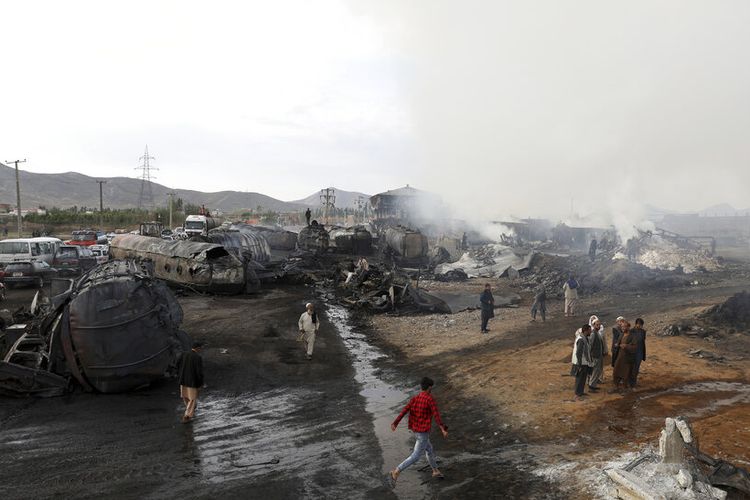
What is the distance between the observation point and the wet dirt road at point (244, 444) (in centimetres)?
694

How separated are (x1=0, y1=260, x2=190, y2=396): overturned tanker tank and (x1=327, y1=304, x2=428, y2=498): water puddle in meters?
4.49

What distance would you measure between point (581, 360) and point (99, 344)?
9582mm

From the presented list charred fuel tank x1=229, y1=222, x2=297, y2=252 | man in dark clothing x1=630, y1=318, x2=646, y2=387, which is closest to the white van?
charred fuel tank x1=229, y1=222, x2=297, y2=252

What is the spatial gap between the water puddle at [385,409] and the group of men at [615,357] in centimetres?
363

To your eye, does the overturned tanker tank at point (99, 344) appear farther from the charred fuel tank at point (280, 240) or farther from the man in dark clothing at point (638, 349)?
the charred fuel tank at point (280, 240)

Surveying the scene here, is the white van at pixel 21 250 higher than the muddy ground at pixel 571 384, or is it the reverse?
the white van at pixel 21 250

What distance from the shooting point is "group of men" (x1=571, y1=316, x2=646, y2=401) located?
1045 centimetres

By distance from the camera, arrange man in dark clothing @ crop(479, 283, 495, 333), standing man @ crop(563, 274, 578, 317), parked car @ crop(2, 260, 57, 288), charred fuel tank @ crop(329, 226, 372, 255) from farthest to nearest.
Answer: charred fuel tank @ crop(329, 226, 372, 255)
parked car @ crop(2, 260, 57, 288)
standing man @ crop(563, 274, 578, 317)
man in dark clothing @ crop(479, 283, 495, 333)

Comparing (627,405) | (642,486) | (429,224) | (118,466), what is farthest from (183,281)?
(429,224)

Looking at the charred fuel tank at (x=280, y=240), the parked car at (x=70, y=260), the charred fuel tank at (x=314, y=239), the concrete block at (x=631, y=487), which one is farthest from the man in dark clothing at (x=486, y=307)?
the charred fuel tank at (x=280, y=240)

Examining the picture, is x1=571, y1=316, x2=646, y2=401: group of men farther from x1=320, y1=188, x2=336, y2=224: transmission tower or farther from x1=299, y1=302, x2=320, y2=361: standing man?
x1=320, y1=188, x2=336, y2=224: transmission tower

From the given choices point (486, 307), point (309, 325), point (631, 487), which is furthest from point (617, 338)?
point (309, 325)

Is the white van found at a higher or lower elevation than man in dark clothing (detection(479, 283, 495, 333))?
higher

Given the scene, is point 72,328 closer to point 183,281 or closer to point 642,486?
point 642,486
